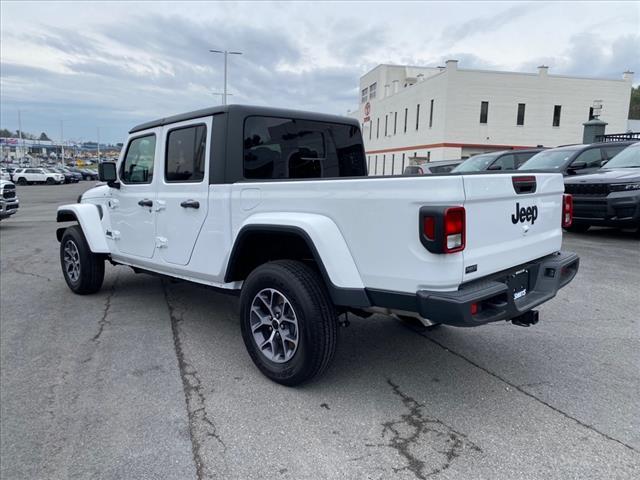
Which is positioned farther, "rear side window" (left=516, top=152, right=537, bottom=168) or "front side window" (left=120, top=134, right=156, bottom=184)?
"rear side window" (left=516, top=152, right=537, bottom=168)

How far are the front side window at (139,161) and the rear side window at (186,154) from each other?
35 cm

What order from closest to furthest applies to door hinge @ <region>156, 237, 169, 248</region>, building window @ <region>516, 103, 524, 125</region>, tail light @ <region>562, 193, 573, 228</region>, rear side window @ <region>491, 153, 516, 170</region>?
tail light @ <region>562, 193, 573, 228</region> < door hinge @ <region>156, 237, 169, 248</region> < rear side window @ <region>491, 153, 516, 170</region> < building window @ <region>516, 103, 524, 125</region>

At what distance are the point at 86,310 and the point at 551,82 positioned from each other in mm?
37705

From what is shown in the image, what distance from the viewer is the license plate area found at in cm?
310

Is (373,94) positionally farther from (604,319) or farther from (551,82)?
(604,319)

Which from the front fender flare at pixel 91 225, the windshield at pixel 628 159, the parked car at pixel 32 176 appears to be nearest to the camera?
the front fender flare at pixel 91 225

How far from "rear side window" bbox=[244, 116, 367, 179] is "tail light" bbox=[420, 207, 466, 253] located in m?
1.84

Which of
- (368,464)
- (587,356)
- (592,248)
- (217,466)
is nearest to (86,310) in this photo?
(217,466)

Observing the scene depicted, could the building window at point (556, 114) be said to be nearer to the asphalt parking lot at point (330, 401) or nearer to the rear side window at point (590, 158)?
the rear side window at point (590, 158)

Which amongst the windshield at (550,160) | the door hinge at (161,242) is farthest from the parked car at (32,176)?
the door hinge at (161,242)

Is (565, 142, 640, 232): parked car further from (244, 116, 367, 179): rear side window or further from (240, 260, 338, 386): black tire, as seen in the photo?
(240, 260, 338, 386): black tire

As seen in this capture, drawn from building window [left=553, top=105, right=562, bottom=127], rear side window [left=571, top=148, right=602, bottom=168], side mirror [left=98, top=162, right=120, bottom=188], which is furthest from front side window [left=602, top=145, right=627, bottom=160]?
building window [left=553, top=105, right=562, bottom=127]

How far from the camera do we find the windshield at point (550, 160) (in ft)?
34.8

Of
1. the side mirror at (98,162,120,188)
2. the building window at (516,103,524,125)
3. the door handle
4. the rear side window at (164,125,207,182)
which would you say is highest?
the building window at (516,103,524,125)
